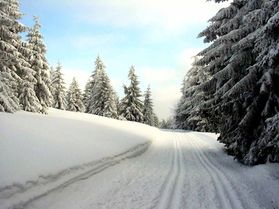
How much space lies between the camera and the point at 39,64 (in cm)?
3859

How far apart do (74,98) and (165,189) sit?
184 ft

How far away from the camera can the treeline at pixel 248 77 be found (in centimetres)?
1142

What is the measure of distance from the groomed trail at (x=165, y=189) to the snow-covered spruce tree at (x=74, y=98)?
50436 millimetres

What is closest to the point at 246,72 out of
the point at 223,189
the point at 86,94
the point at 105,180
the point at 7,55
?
the point at 223,189

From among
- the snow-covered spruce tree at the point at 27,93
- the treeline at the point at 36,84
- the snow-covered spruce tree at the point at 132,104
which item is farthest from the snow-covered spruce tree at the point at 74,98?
the snow-covered spruce tree at the point at 27,93

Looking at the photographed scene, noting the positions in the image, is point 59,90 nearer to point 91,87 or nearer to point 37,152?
point 91,87

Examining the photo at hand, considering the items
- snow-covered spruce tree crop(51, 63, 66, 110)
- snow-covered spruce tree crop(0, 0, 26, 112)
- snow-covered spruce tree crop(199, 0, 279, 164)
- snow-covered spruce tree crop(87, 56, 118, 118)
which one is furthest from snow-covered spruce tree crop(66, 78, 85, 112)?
snow-covered spruce tree crop(199, 0, 279, 164)

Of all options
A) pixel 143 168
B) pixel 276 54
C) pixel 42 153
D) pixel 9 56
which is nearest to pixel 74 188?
pixel 42 153

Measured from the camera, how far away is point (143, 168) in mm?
14227

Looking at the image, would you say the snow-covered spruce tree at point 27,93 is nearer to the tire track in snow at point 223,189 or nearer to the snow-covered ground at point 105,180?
the snow-covered ground at point 105,180

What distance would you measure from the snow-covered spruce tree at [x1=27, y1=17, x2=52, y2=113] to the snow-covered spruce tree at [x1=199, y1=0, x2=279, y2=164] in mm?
22508

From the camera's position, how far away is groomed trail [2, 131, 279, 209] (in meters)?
8.73

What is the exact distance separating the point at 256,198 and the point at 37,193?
19.8ft

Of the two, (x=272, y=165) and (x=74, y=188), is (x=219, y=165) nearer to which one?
(x=272, y=165)
